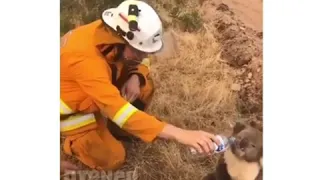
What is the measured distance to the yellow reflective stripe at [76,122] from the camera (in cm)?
136

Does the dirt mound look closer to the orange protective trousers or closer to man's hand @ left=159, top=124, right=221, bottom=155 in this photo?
man's hand @ left=159, top=124, right=221, bottom=155

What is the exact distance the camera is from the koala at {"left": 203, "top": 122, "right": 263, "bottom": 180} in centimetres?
143

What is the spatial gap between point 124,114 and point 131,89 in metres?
0.06

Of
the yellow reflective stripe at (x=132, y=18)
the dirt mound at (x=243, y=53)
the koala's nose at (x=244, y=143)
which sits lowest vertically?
the koala's nose at (x=244, y=143)

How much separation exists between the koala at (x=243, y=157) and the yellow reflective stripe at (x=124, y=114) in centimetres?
25

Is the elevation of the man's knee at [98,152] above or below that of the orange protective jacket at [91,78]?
below

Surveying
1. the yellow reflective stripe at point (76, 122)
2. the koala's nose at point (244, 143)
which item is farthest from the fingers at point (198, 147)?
the yellow reflective stripe at point (76, 122)

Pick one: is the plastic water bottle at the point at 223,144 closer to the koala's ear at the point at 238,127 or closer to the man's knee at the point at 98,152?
the koala's ear at the point at 238,127

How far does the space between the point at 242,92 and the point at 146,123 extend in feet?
0.85

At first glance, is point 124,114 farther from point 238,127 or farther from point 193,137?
point 238,127
